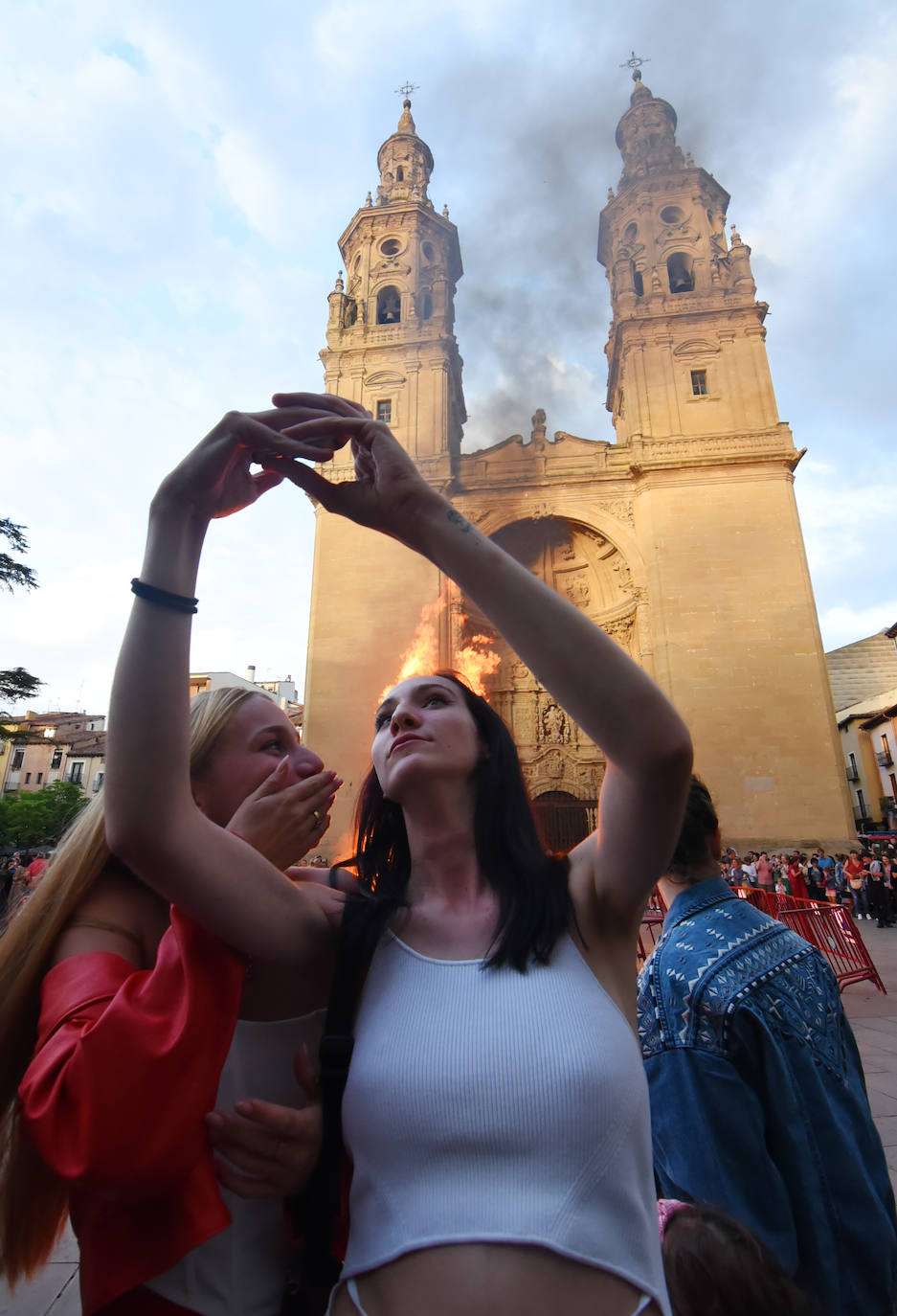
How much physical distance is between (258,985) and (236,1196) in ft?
0.98

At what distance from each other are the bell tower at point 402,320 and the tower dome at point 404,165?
2.7 inches

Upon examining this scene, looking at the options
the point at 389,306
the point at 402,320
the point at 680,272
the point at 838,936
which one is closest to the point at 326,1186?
the point at 838,936

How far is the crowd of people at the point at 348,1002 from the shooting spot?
2.86 ft

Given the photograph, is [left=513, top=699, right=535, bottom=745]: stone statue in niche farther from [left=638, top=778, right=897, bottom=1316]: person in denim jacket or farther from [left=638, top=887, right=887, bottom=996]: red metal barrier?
[left=638, top=778, right=897, bottom=1316]: person in denim jacket

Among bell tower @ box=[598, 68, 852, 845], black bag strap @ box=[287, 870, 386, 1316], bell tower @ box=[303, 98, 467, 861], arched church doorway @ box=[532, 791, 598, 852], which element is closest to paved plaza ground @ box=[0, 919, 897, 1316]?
black bag strap @ box=[287, 870, 386, 1316]

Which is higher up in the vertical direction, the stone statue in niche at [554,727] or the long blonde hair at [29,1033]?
the stone statue in niche at [554,727]

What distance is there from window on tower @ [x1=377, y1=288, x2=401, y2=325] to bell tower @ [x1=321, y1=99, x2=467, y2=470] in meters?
0.03

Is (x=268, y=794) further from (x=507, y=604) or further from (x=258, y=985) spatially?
(x=507, y=604)

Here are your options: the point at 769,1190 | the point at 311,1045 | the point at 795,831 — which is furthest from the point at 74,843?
the point at 795,831

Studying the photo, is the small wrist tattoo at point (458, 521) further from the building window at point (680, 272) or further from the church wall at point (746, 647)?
the building window at point (680, 272)

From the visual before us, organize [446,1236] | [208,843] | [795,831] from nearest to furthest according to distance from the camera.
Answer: [446,1236], [208,843], [795,831]

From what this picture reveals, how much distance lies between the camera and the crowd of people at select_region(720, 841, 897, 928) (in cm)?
1317

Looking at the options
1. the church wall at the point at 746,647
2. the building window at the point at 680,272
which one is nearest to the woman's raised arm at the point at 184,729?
the church wall at the point at 746,647

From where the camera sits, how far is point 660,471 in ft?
65.4
